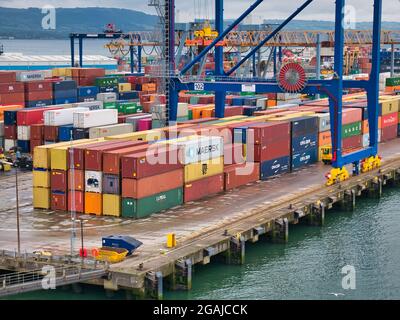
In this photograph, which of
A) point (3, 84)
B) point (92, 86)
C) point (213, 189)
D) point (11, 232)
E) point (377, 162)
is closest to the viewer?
point (11, 232)

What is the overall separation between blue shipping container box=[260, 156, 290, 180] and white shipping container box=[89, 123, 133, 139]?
1153cm

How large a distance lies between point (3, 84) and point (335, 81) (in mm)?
35455

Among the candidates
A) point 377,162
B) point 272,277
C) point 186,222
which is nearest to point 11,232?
point 186,222

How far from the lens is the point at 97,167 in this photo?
4334cm

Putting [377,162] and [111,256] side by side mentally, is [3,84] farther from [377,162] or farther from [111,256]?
[111,256]

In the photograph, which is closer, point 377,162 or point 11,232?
point 11,232

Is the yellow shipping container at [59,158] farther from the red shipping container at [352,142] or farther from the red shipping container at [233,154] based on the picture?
the red shipping container at [352,142]

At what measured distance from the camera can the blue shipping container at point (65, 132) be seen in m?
59.2

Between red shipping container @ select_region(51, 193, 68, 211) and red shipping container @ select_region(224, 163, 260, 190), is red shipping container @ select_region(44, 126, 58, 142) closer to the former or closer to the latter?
red shipping container @ select_region(224, 163, 260, 190)

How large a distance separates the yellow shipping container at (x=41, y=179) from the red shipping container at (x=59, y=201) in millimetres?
736

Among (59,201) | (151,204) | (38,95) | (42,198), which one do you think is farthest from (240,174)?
(38,95)

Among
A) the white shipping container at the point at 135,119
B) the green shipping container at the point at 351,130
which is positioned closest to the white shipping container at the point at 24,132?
the white shipping container at the point at 135,119

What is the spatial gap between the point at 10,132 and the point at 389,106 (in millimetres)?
33560

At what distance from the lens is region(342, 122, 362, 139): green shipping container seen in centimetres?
6216
